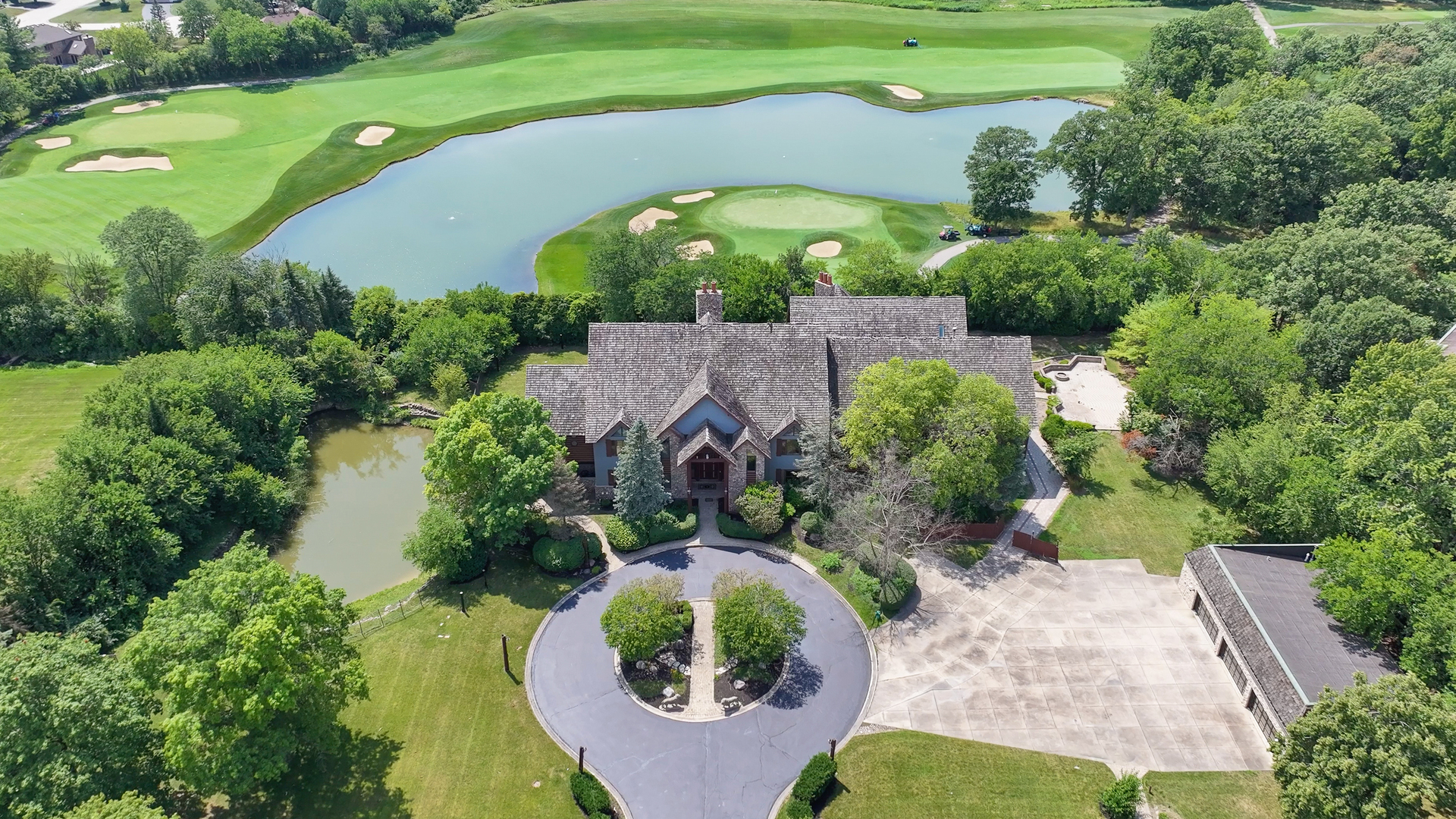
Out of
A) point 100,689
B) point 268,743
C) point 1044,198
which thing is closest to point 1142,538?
point 268,743

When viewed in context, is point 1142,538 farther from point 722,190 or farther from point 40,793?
point 722,190

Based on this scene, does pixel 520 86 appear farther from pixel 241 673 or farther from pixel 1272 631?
pixel 1272 631

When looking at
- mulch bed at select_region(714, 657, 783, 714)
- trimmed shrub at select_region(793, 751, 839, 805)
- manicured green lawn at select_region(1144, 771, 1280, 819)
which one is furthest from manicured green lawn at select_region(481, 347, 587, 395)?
manicured green lawn at select_region(1144, 771, 1280, 819)

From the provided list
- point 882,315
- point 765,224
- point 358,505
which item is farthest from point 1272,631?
point 765,224

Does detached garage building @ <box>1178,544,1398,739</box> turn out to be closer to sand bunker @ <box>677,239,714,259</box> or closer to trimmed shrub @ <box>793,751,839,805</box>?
trimmed shrub @ <box>793,751,839,805</box>

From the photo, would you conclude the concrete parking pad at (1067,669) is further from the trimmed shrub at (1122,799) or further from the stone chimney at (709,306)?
the stone chimney at (709,306)

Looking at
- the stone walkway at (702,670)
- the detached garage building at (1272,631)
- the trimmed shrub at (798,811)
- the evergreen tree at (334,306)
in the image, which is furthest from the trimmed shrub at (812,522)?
the evergreen tree at (334,306)
